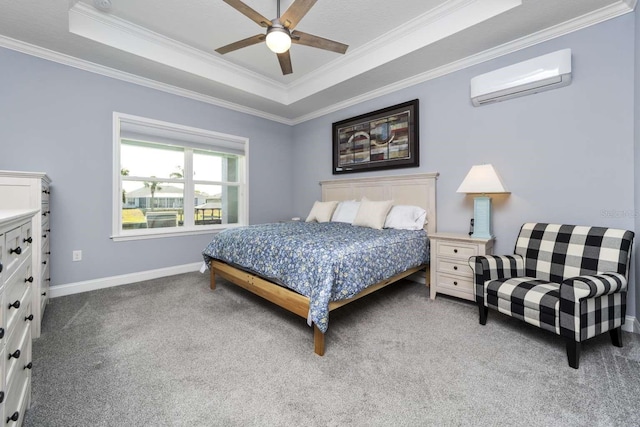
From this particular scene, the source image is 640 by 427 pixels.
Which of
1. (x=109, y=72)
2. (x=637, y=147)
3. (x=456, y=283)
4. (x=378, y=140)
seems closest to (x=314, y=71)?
(x=378, y=140)

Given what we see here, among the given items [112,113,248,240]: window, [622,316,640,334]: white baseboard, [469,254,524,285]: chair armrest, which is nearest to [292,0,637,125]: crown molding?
[469,254,524,285]: chair armrest

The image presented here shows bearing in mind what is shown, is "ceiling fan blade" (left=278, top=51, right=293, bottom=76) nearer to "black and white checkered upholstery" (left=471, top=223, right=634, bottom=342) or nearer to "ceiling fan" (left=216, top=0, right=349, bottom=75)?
"ceiling fan" (left=216, top=0, right=349, bottom=75)

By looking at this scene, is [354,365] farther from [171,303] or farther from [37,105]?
[37,105]

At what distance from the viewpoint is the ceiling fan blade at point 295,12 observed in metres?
1.80

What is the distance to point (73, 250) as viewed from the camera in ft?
9.97

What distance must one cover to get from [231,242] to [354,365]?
1.72 meters

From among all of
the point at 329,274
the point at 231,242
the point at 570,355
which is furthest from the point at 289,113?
the point at 570,355

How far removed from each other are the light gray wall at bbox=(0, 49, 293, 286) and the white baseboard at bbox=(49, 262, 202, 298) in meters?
0.06

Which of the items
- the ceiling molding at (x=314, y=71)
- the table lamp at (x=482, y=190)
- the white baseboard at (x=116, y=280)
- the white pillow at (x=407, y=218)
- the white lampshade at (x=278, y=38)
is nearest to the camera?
the white lampshade at (x=278, y=38)

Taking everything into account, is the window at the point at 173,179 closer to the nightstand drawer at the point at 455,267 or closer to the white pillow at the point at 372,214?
the white pillow at the point at 372,214

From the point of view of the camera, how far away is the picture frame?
138 inches

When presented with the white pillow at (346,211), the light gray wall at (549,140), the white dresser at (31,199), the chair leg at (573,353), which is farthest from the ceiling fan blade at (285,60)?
the chair leg at (573,353)

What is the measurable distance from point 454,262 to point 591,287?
Answer: 44.9 inches

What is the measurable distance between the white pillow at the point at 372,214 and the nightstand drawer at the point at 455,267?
76 cm
